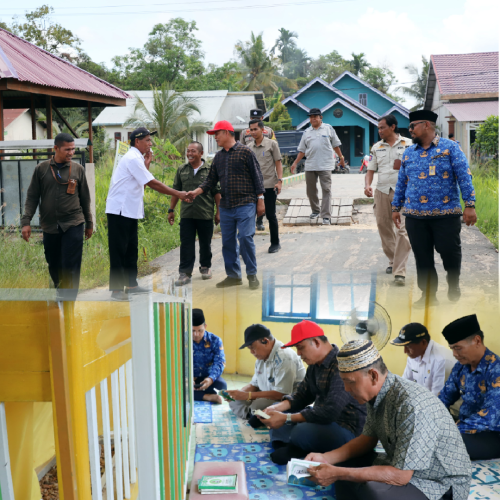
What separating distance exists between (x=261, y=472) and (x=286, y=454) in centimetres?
17

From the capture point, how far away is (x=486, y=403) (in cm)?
264

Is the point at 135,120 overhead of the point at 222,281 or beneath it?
overhead

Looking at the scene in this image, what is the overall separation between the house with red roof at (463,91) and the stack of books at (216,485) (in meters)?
2.43

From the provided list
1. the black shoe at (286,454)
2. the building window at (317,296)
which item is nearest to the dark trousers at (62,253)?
→ the building window at (317,296)

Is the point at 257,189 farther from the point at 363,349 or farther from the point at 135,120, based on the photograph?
the point at 363,349

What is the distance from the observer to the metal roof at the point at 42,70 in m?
2.47

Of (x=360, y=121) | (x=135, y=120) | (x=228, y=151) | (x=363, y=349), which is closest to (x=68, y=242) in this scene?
(x=135, y=120)

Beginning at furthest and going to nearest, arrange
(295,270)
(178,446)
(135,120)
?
(295,270), (135,120), (178,446)

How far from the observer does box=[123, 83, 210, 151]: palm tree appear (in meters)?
2.88

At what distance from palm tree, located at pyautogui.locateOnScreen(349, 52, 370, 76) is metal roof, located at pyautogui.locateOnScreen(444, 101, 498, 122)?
602mm

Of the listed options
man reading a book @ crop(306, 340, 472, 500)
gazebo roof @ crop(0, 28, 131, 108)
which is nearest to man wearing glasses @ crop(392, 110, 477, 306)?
man reading a book @ crop(306, 340, 472, 500)

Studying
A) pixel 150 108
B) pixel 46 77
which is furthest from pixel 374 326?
pixel 46 77

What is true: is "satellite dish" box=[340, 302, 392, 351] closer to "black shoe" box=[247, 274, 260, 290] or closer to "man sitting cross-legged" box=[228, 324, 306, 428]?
"man sitting cross-legged" box=[228, 324, 306, 428]

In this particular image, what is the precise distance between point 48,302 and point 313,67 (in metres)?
2.60
